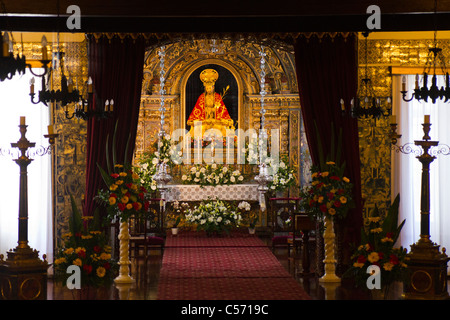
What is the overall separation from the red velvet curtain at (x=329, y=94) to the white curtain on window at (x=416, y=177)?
4.95 ft

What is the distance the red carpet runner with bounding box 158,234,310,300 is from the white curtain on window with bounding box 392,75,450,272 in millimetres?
2437

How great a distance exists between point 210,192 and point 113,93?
505 cm

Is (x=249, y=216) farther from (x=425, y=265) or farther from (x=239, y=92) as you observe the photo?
(x=425, y=265)

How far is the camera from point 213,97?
14.5m

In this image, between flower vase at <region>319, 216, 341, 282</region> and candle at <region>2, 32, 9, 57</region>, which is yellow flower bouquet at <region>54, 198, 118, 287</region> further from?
candle at <region>2, 32, 9, 57</region>

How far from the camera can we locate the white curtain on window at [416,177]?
10.8 m

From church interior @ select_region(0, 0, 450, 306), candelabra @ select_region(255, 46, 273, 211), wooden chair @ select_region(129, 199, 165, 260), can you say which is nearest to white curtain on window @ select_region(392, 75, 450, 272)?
church interior @ select_region(0, 0, 450, 306)

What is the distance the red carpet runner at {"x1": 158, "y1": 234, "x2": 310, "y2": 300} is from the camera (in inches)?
314

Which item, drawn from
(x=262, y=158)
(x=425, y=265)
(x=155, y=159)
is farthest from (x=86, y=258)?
(x=262, y=158)

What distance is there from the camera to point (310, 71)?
945 cm

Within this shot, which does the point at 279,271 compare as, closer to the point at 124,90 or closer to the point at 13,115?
the point at 124,90
